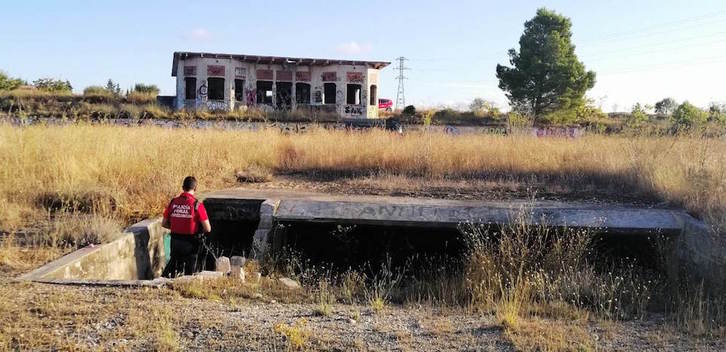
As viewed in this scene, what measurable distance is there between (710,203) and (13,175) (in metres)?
10.5

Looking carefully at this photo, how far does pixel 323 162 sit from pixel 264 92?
28.6m

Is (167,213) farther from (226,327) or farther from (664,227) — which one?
(664,227)

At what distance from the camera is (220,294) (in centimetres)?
566

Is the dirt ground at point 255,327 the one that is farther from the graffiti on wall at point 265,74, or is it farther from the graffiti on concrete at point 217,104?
the graffiti on wall at point 265,74

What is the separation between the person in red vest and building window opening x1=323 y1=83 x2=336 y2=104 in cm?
3440

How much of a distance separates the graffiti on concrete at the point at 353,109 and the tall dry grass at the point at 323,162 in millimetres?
22530

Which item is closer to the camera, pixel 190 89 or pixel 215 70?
pixel 215 70

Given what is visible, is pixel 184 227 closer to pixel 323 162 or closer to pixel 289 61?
pixel 323 162

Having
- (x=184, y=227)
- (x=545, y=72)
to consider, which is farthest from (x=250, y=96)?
(x=184, y=227)

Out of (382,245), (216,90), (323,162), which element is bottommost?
(382,245)

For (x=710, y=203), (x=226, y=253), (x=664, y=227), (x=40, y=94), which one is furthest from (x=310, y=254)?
(x=40, y=94)

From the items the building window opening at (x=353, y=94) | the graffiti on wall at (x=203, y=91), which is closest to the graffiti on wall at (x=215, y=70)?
the graffiti on wall at (x=203, y=91)

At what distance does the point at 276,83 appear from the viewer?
41.8 meters

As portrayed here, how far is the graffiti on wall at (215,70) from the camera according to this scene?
39.6 meters
